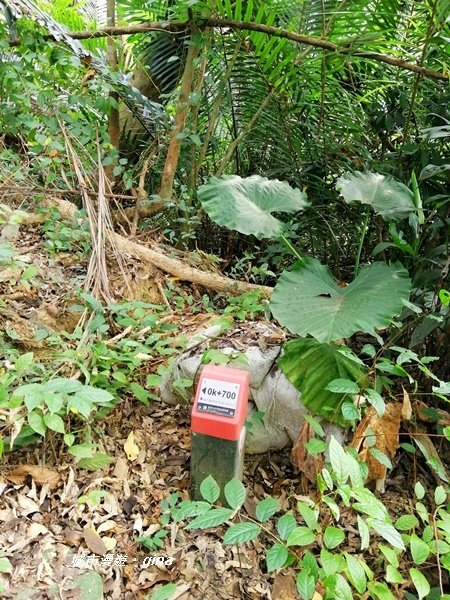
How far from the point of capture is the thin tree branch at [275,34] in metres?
1.78

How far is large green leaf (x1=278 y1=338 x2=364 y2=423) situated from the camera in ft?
4.28

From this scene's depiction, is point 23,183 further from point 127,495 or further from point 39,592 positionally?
point 39,592

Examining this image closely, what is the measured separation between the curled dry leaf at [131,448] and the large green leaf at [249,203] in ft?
2.43

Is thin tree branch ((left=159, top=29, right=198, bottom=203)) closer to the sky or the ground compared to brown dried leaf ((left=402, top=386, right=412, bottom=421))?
closer to the sky

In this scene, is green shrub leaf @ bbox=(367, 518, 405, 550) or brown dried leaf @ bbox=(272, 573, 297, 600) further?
brown dried leaf @ bbox=(272, 573, 297, 600)

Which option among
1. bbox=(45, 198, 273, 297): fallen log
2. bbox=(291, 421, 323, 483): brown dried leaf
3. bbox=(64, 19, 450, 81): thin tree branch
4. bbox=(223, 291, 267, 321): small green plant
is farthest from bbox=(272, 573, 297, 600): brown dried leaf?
bbox=(64, 19, 450, 81): thin tree branch

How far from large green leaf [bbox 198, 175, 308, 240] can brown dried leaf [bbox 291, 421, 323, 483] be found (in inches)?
24.1

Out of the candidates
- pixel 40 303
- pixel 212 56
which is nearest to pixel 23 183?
pixel 40 303

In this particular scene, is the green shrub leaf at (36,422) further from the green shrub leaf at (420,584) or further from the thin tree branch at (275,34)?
the thin tree branch at (275,34)

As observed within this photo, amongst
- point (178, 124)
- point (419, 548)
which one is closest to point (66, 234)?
point (178, 124)

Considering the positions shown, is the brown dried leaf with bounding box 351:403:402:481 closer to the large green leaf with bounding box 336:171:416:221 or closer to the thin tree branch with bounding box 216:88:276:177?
the large green leaf with bounding box 336:171:416:221

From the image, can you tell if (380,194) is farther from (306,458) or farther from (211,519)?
(211,519)

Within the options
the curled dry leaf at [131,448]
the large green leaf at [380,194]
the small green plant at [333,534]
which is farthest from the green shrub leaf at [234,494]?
the large green leaf at [380,194]

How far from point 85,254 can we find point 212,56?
1193mm
